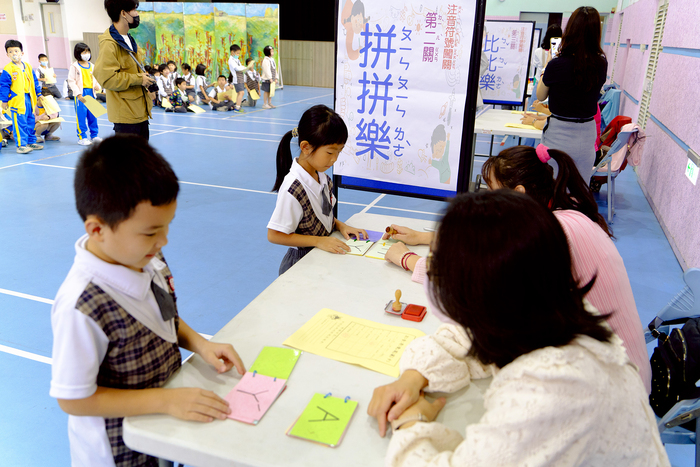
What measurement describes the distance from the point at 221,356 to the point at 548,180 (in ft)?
3.47

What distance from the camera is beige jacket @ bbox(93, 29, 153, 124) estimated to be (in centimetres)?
359

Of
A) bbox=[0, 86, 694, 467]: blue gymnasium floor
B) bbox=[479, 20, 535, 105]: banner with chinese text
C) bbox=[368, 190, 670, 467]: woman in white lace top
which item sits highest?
bbox=[479, 20, 535, 105]: banner with chinese text

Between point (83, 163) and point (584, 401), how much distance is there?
0.98 meters

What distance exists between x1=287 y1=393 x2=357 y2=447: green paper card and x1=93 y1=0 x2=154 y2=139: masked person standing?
3.42 metres

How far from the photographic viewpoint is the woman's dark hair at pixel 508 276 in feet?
2.35

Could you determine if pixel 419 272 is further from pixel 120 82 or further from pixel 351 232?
pixel 120 82

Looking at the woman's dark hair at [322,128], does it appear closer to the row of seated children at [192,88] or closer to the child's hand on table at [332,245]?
the child's hand on table at [332,245]

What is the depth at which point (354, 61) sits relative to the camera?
91.0 inches

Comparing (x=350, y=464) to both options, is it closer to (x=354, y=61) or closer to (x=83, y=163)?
(x=83, y=163)

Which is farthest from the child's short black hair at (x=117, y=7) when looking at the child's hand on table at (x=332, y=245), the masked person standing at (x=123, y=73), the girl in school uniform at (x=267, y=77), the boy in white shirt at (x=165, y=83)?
the girl in school uniform at (x=267, y=77)

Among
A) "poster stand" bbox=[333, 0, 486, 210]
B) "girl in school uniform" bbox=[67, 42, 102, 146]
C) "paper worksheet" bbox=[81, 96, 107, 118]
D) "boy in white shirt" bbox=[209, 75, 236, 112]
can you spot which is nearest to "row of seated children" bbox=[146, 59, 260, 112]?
"boy in white shirt" bbox=[209, 75, 236, 112]

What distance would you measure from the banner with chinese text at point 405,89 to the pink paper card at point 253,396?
148 centimetres

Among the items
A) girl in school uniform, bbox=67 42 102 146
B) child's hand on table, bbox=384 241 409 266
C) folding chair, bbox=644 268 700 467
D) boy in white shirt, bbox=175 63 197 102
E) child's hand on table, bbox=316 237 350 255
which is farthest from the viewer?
boy in white shirt, bbox=175 63 197 102

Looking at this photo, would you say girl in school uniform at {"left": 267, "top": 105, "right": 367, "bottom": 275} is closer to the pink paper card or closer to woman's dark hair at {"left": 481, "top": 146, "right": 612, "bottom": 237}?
woman's dark hair at {"left": 481, "top": 146, "right": 612, "bottom": 237}
